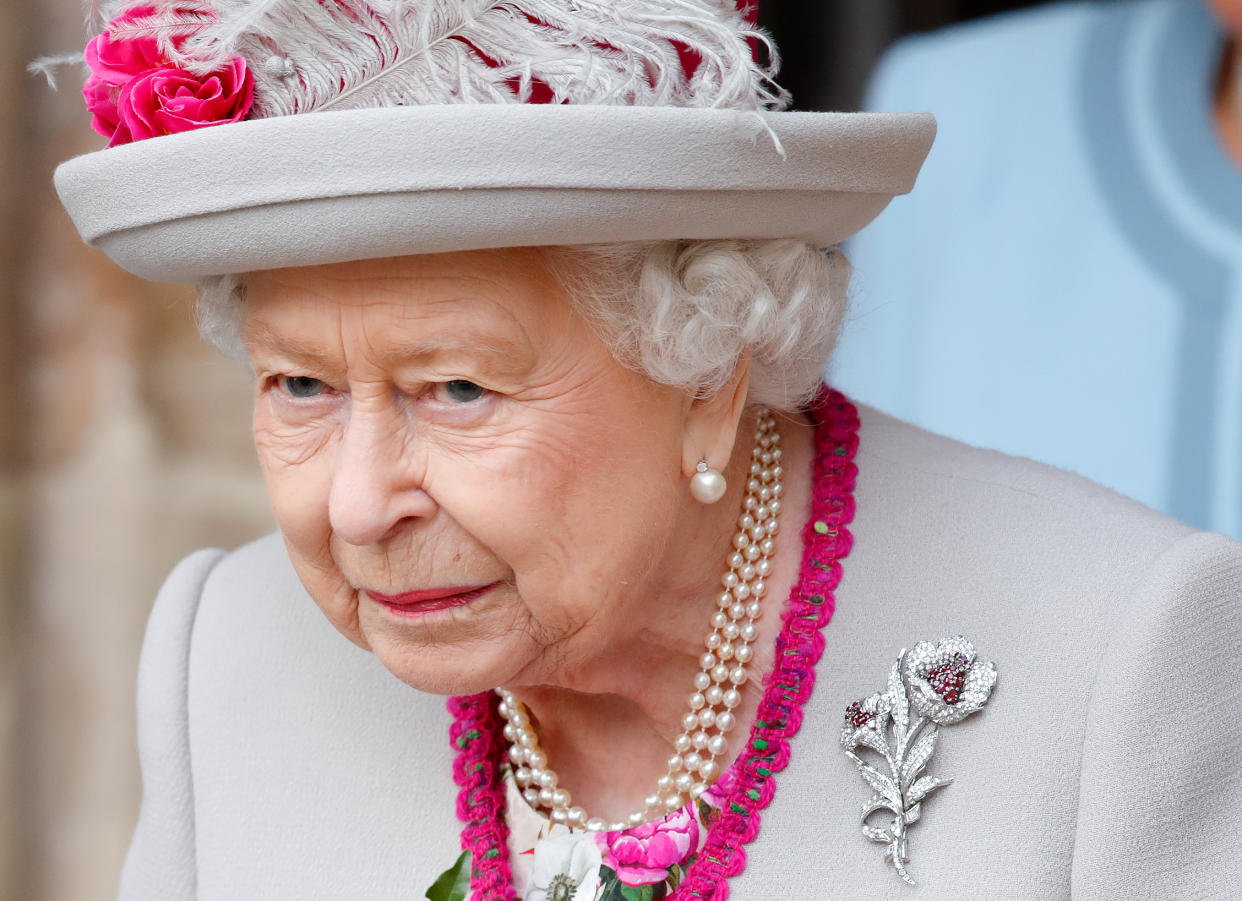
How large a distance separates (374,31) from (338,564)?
53cm

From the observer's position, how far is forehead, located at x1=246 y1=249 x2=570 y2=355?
51.8 inches

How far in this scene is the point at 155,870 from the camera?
187cm

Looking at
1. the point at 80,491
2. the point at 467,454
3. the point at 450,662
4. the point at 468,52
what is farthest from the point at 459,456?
the point at 80,491

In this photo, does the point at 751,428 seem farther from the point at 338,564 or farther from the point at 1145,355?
the point at 1145,355

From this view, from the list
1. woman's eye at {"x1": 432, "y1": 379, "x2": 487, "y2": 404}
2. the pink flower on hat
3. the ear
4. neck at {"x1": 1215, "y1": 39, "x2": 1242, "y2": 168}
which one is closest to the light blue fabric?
neck at {"x1": 1215, "y1": 39, "x2": 1242, "y2": 168}

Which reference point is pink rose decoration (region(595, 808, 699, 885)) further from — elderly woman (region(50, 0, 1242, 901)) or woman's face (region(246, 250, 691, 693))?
woman's face (region(246, 250, 691, 693))

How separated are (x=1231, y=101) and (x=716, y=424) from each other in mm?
1577

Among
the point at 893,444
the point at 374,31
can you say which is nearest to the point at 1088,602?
the point at 893,444

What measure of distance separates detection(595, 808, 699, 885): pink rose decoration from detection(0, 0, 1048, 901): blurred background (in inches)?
60.6

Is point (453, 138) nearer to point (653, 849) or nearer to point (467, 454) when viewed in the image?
point (467, 454)

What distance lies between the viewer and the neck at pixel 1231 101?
2.51 meters

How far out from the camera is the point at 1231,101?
8.41ft

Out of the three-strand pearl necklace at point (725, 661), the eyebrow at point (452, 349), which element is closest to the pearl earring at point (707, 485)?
the three-strand pearl necklace at point (725, 661)

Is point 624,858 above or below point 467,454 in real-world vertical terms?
below
